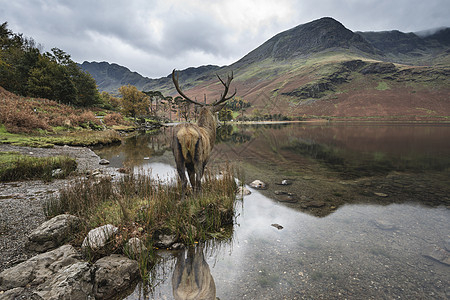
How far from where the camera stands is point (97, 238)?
3377 millimetres

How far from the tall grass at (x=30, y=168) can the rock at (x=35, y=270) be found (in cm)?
624

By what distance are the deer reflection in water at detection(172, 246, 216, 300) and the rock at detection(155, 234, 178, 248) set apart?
0.32 metres

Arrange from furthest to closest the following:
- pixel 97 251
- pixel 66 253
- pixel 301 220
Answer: pixel 301 220 → pixel 97 251 → pixel 66 253

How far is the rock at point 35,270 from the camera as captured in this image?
2.57m

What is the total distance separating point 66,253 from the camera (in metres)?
3.13

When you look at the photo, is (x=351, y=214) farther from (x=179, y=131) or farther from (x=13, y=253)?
(x=13, y=253)

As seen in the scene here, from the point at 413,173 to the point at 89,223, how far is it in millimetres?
14655

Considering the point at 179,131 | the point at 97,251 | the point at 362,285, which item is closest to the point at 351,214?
the point at 362,285

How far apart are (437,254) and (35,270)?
7194mm

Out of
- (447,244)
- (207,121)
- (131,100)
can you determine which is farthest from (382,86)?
(207,121)

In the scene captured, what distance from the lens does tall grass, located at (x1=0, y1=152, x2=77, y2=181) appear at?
7.25 meters

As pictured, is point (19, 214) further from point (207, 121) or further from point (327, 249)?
point (327, 249)

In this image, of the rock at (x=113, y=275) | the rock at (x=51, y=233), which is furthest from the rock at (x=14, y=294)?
the rock at (x=51, y=233)

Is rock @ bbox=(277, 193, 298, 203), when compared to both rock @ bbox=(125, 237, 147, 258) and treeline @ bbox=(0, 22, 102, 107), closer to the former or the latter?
rock @ bbox=(125, 237, 147, 258)
